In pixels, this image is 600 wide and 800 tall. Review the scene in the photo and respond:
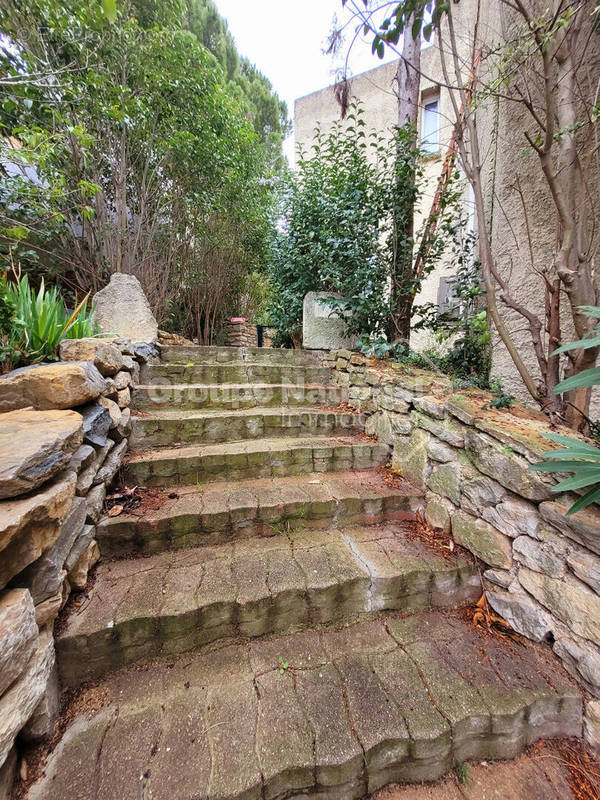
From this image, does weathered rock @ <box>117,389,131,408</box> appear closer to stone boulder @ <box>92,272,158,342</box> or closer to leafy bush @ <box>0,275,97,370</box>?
leafy bush @ <box>0,275,97,370</box>

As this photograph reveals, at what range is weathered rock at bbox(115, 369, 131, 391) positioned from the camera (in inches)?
75.7

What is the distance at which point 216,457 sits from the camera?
183 cm

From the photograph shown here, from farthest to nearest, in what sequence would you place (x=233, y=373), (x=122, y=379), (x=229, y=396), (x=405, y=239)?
1. (x=233, y=373)
2. (x=405, y=239)
3. (x=229, y=396)
4. (x=122, y=379)

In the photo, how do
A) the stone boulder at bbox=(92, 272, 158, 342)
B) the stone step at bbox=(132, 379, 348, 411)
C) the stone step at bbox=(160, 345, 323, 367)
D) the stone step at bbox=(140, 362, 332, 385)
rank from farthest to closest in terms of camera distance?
the stone step at bbox=(160, 345, 323, 367)
the stone boulder at bbox=(92, 272, 158, 342)
the stone step at bbox=(140, 362, 332, 385)
the stone step at bbox=(132, 379, 348, 411)

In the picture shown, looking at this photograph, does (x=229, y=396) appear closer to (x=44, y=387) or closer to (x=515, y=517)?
(x=44, y=387)

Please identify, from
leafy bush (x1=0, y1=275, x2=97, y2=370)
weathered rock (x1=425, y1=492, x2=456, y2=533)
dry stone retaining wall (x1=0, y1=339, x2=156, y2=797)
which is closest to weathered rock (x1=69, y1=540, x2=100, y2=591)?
dry stone retaining wall (x1=0, y1=339, x2=156, y2=797)

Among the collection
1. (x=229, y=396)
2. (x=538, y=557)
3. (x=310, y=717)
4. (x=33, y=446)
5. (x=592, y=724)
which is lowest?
(x=592, y=724)

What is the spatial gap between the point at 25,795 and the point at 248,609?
69 centimetres

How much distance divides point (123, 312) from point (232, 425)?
1.81 meters

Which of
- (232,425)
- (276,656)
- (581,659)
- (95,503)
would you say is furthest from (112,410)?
(581,659)

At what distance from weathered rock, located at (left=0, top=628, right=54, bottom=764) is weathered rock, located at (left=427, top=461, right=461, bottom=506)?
1791 mm

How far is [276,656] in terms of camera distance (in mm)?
1157

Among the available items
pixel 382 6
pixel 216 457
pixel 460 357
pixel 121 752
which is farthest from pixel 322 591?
pixel 382 6

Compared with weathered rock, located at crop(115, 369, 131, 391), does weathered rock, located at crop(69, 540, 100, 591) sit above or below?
below
